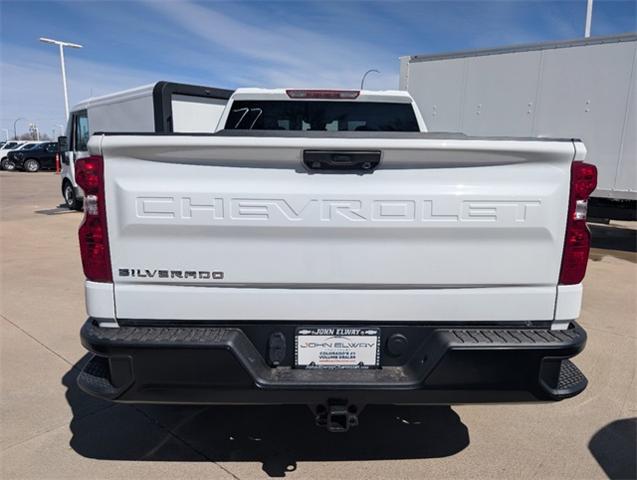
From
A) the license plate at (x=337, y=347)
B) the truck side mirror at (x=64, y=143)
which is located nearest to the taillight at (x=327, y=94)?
the license plate at (x=337, y=347)

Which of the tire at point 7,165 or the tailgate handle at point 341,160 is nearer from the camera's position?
the tailgate handle at point 341,160

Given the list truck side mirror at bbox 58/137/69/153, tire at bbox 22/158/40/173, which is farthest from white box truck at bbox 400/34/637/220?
tire at bbox 22/158/40/173

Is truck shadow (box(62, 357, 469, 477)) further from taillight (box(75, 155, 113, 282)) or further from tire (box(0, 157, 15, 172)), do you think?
tire (box(0, 157, 15, 172))

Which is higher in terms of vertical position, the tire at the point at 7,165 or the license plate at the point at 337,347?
the license plate at the point at 337,347

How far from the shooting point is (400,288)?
2229 mm

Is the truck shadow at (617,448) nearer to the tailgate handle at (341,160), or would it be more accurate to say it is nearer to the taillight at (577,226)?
the taillight at (577,226)

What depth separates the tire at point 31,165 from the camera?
3064 cm

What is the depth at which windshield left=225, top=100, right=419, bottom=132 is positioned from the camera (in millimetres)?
4156

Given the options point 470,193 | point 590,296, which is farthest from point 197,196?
point 590,296

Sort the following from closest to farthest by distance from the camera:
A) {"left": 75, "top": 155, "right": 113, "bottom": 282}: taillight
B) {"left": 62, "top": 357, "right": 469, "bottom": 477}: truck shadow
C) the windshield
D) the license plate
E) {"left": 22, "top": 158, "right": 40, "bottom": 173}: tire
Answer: {"left": 75, "top": 155, "right": 113, "bottom": 282}: taillight → the license plate → {"left": 62, "top": 357, "right": 469, "bottom": 477}: truck shadow → the windshield → {"left": 22, "top": 158, "right": 40, "bottom": 173}: tire

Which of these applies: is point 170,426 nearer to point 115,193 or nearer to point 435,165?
point 115,193

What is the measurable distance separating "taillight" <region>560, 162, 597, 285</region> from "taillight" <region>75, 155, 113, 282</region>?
6.82ft

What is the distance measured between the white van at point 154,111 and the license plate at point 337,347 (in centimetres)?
746

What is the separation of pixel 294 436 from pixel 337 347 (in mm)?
1031
